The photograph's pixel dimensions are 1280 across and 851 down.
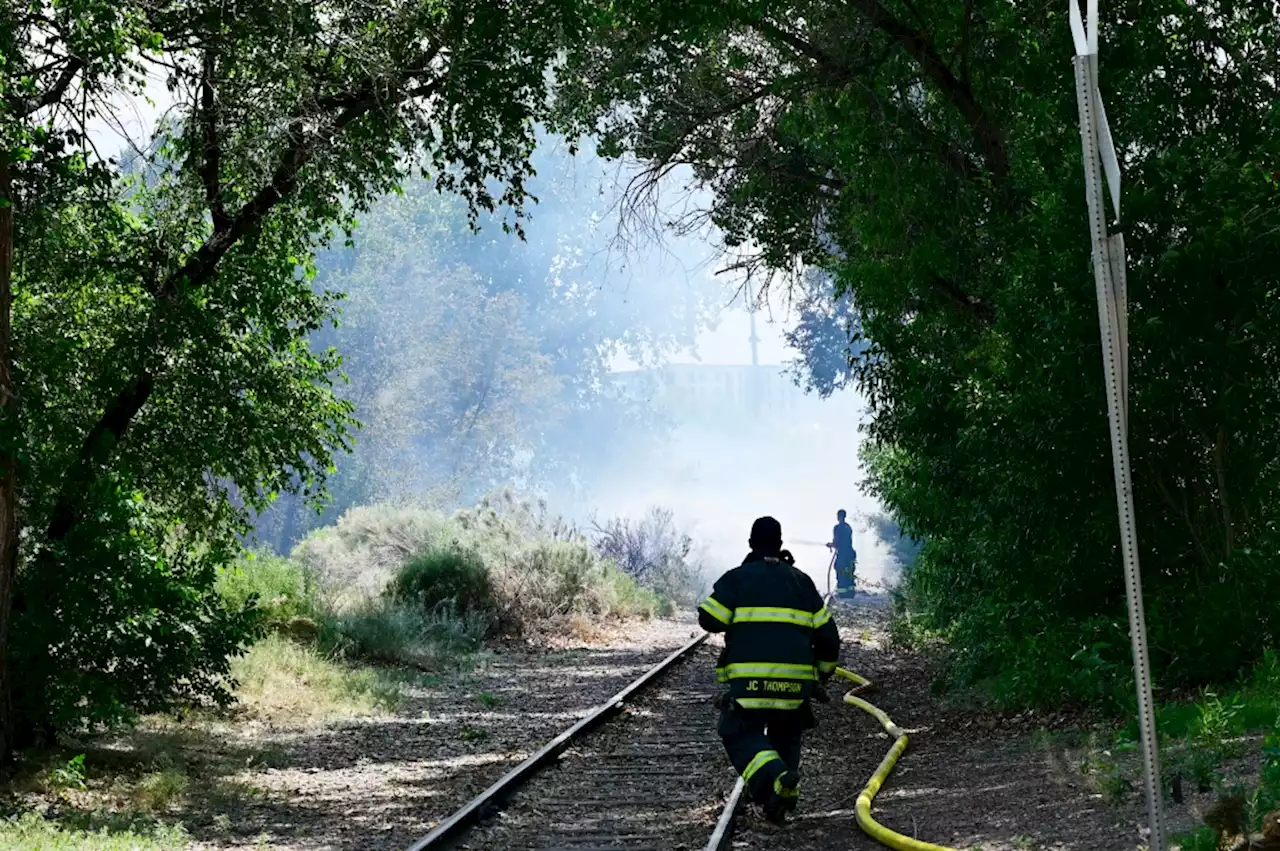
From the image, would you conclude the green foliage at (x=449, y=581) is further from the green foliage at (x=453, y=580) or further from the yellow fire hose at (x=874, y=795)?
the yellow fire hose at (x=874, y=795)

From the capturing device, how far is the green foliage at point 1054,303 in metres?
12.5

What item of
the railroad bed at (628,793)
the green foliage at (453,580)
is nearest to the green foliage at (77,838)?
the railroad bed at (628,793)

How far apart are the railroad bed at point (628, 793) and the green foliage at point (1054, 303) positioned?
3.21m

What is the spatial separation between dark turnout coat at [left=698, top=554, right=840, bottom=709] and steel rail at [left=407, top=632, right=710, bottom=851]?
201cm

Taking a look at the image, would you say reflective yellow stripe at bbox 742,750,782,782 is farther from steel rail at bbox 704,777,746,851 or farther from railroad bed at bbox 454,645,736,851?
railroad bed at bbox 454,645,736,851

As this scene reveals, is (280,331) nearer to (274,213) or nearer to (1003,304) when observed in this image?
(274,213)

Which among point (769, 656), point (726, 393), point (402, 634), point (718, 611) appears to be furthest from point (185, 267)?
point (726, 393)

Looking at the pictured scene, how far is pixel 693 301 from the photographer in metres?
118

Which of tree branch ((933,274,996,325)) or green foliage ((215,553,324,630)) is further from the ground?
tree branch ((933,274,996,325))


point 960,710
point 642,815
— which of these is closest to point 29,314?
point 642,815

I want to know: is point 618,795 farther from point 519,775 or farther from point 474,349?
point 474,349

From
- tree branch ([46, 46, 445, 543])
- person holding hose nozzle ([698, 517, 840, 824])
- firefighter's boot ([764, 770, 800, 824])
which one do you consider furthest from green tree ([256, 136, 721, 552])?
firefighter's boot ([764, 770, 800, 824])

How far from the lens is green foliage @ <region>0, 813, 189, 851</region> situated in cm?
968

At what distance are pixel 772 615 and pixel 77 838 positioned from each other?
4.60m
